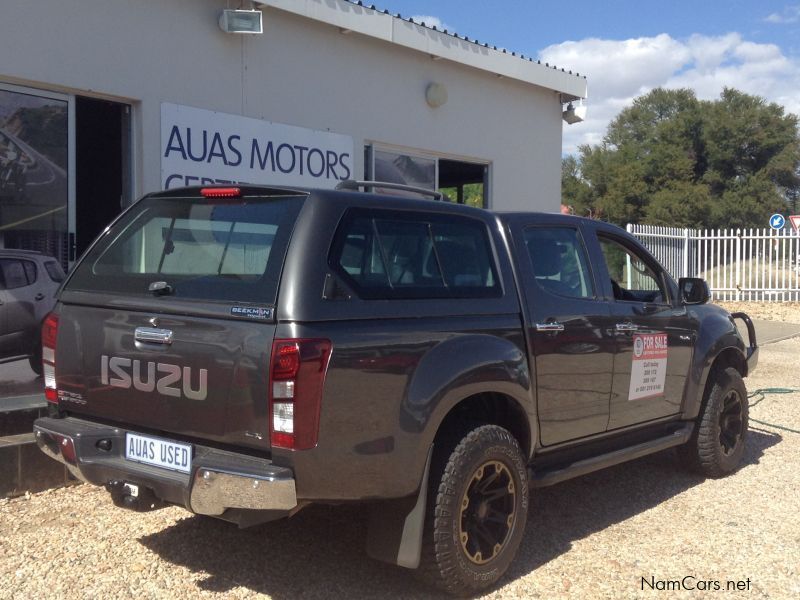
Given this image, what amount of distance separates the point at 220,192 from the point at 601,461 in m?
2.62

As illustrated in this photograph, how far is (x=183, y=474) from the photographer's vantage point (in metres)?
3.52

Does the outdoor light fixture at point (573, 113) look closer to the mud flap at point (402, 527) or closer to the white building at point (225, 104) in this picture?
the white building at point (225, 104)

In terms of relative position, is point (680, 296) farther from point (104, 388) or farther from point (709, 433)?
point (104, 388)

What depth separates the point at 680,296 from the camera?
5750 millimetres

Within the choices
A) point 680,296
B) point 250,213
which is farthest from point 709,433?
point 250,213

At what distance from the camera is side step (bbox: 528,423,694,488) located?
4480 mm

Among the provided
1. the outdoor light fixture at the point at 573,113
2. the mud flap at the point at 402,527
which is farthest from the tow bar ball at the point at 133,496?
the outdoor light fixture at the point at 573,113

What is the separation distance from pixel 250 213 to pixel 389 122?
6.42 m

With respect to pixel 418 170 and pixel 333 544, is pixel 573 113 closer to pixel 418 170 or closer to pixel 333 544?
pixel 418 170

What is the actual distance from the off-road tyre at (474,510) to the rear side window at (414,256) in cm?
72

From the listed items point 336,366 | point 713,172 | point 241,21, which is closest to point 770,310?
point 241,21

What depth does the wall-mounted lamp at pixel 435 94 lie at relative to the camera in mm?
10305

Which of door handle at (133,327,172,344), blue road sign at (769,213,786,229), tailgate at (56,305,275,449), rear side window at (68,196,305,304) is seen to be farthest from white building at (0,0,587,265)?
blue road sign at (769,213,786,229)

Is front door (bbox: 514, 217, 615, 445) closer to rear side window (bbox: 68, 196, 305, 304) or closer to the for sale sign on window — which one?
the for sale sign on window
